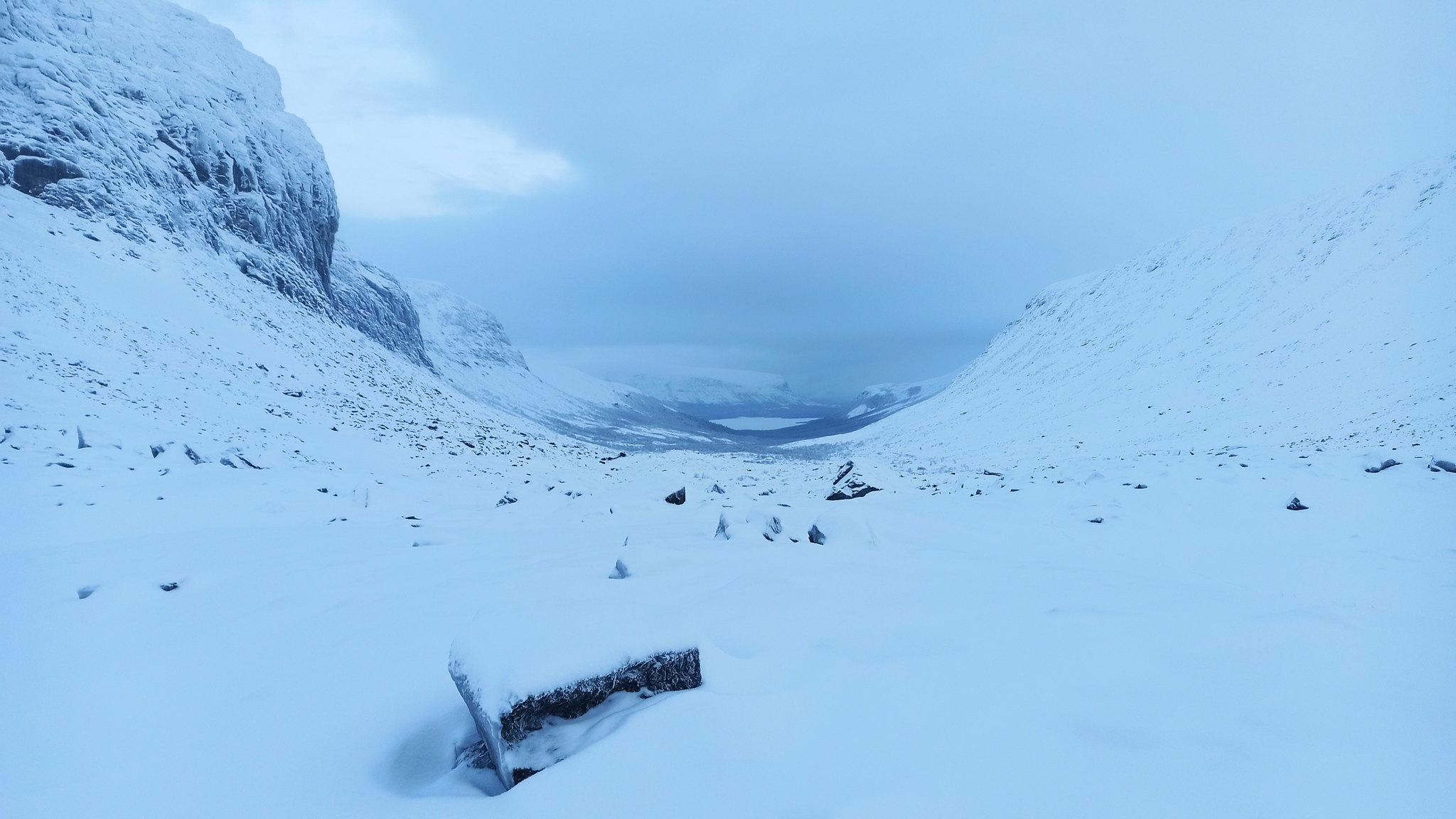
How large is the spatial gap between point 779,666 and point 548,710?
139 cm

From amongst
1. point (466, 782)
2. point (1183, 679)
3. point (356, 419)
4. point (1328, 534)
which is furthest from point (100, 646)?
point (356, 419)

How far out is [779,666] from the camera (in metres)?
3.44

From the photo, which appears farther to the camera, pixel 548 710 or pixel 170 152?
pixel 170 152

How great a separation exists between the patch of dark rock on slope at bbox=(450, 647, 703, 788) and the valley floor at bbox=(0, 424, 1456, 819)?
17 centimetres

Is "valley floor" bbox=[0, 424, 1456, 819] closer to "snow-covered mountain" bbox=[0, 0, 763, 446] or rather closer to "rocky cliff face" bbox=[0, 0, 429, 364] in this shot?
"snow-covered mountain" bbox=[0, 0, 763, 446]

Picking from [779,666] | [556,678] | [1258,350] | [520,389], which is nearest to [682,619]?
[779,666]

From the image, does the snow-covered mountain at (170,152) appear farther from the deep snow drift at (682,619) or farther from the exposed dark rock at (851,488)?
the exposed dark rock at (851,488)

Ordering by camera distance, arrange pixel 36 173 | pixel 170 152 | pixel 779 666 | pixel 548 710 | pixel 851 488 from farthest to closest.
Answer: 1. pixel 170 152
2. pixel 36 173
3. pixel 851 488
4. pixel 779 666
5. pixel 548 710

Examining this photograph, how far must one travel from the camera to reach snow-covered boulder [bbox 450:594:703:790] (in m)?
2.60

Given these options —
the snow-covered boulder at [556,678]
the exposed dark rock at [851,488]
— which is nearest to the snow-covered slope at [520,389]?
the exposed dark rock at [851,488]

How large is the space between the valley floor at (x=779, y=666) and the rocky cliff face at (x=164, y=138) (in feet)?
109

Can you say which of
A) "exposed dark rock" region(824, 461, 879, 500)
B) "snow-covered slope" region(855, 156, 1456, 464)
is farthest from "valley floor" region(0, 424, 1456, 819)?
"snow-covered slope" region(855, 156, 1456, 464)

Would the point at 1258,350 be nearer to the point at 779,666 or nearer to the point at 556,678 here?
the point at 779,666

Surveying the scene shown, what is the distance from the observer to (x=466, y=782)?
258 cm
